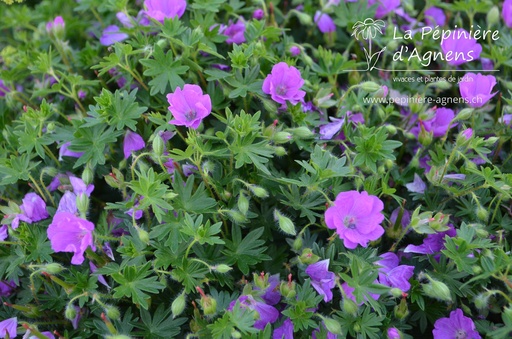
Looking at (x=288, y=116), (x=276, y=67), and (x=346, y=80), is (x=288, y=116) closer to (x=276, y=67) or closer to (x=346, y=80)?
(x=276, y=67)

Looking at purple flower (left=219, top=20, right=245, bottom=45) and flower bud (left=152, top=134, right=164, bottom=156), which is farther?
purple flower (left=219, top=20, right=245, bottom=45)

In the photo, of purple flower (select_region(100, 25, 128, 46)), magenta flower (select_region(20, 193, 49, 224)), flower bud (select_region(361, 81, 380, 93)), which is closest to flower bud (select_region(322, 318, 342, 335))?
flower bud (select_region(361, 81, 380, 93))

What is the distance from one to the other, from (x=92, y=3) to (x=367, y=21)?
1255 mm

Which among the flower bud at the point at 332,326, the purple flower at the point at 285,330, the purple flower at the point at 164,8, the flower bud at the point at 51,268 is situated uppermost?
the purple flower at the point at 164,8

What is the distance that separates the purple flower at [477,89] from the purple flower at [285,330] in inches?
43.4

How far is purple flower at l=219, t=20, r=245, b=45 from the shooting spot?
2.26m

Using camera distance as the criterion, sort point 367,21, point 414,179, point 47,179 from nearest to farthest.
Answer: point 414,179
point 47,179
point 367,21

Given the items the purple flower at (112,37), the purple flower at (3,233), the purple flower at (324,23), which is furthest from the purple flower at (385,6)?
the purple flower at (3,233)

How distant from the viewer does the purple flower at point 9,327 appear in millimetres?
1783

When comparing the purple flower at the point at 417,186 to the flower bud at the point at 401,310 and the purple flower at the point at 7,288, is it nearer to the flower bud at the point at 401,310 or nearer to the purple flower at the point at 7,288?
the flower bud at the point at 401,310

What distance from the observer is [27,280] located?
6.32ft

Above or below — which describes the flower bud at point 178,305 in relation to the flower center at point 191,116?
below

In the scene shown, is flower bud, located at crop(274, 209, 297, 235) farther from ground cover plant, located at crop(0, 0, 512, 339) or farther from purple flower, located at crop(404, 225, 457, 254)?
purple flower, located at crop(404, 225, 457, 254)

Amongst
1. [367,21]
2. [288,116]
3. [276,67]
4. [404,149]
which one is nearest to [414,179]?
[404,149]
